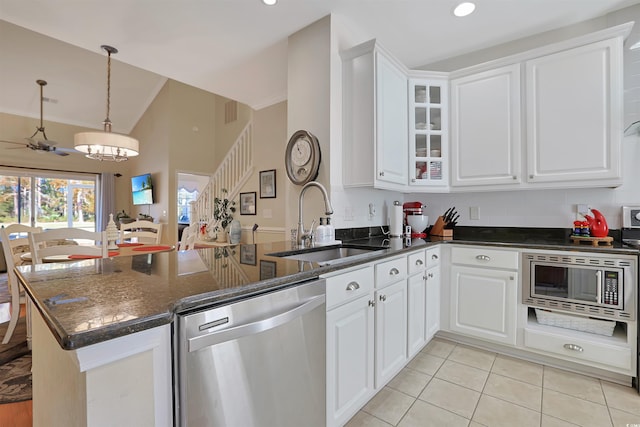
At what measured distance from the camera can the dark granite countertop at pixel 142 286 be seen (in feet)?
2.14

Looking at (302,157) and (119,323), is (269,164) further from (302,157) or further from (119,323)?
(119,323)

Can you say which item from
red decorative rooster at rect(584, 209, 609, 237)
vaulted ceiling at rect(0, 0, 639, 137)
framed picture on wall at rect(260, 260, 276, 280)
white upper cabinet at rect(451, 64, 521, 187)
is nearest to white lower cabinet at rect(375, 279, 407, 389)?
framed picture on wall at rect(260, 260, 276, 280)

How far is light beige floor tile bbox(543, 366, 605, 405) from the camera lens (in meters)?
1.83

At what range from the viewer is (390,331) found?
5.97ft

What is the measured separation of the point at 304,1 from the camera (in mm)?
2148

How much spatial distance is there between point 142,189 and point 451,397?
6.99 m

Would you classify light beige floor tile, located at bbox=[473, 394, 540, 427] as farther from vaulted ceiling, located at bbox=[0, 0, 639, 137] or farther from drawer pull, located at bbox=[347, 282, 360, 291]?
vaulted ceiling, located at bbox=[0, 0, 639, 137]

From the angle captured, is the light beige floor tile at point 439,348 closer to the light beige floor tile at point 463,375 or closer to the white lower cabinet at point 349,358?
the light beige floor tile at point 463,375

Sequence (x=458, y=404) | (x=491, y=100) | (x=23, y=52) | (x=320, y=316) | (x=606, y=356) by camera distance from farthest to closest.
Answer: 1. (x=23, y=52)
2. (x=491, y=100)
3. (x=606, y=356)
4. (x=458, y=404)
5. (x=320, y=316)

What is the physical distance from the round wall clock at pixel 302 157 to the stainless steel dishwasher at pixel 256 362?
4.03 feet

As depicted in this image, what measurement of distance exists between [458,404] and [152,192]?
6622mm

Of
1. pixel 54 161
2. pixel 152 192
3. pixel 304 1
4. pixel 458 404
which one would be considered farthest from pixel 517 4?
pixel 54 161

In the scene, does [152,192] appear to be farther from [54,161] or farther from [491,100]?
[491,100]

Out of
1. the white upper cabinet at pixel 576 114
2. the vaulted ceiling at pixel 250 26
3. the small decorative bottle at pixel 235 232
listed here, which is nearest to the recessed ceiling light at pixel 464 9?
the vaulted ceiling at pixel 250 26
